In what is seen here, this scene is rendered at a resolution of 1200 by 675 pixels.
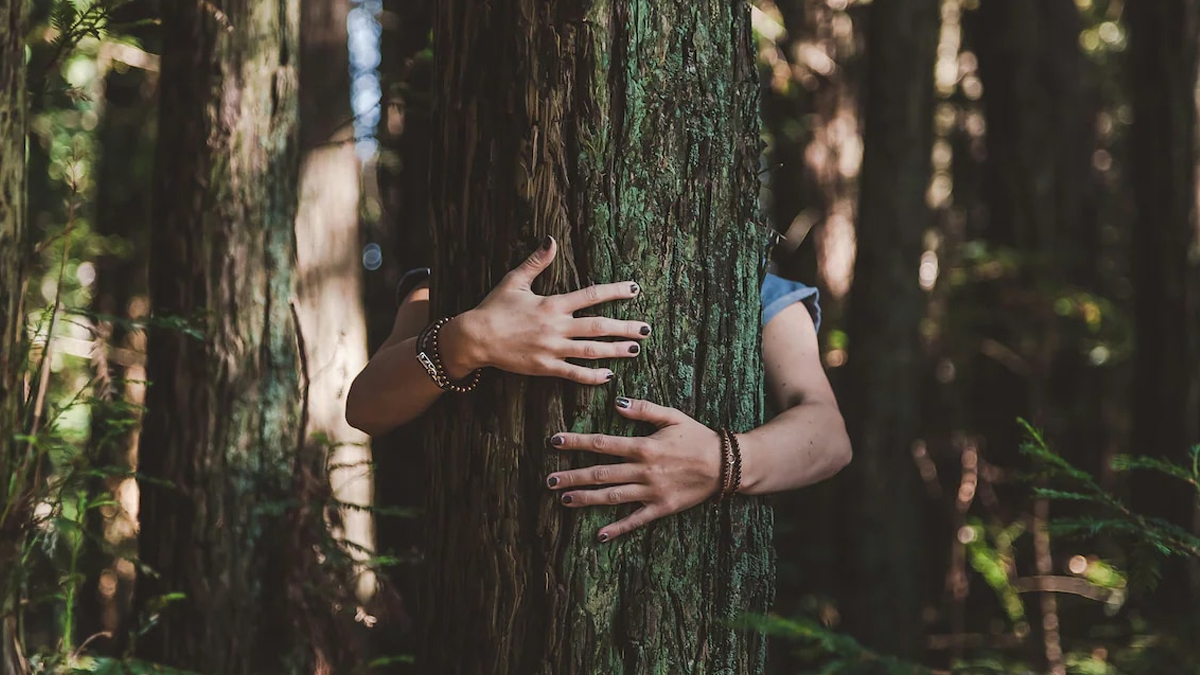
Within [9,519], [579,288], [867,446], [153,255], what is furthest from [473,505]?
[867,446]

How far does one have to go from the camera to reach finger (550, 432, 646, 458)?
2145mm

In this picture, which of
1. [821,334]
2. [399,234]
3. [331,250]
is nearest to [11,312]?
[331,250]

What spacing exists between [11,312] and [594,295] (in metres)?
1.40

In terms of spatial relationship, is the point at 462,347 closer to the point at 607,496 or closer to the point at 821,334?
the point at 607,496

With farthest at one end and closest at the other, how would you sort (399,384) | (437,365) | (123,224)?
1. (123,224)
2. (399,384)
3. (437,365)

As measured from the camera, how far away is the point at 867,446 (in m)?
6.82

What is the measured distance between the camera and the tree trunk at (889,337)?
22.4 feet

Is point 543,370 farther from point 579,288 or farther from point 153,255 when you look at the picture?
point 153,255

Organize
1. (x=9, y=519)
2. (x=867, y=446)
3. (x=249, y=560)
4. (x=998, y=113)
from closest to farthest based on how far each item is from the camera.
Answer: (x=9, y=519), (x=249, y=560), (x=867, y=446), (x=998, y=113)

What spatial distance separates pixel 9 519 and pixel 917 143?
5969mm

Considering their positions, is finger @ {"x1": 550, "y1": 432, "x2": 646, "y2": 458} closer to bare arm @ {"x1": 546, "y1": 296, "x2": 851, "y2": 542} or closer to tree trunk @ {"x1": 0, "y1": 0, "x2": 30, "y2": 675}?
bare arm @ {"x1": 546, "y1": 296, "x2": 851, "y2": 542}

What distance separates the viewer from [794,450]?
244cm

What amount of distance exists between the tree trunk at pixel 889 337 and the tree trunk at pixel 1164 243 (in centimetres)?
132

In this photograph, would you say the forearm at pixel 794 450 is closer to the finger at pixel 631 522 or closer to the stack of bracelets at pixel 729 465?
the stack of bracelets at pixel 729 465
